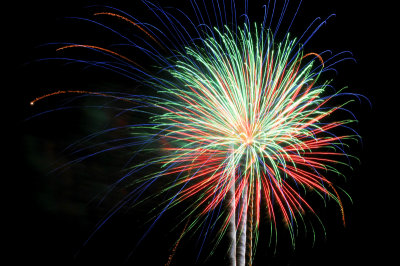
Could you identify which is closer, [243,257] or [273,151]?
[273,151]

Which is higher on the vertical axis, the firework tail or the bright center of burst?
the bright center of burst

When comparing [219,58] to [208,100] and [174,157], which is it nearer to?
[208,100]

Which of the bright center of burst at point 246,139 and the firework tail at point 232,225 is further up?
the bright center of burst at point 246,139

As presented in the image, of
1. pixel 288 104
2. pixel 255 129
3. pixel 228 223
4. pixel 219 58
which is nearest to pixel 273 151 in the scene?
pixel 255 129

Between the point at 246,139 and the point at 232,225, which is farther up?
the point at 246,139

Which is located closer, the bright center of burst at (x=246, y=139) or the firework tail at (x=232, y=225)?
the firework tail at (x=232, y=225)

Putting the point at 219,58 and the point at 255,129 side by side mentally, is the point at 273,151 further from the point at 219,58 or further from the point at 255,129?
the point at 219,58

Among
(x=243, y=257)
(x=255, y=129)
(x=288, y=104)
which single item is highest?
(x=288, y=104)

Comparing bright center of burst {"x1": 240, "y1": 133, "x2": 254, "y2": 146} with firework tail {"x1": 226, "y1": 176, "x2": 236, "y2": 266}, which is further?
bright center of burst {"x1": 240, "y1": 133, "x2": 254, "y2": 146}

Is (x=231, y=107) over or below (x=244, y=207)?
over

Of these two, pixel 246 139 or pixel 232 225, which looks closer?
pixel 232 225
